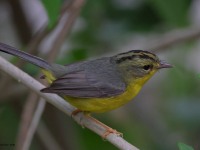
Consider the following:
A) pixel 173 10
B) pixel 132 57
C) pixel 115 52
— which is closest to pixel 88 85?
pixel 132 57

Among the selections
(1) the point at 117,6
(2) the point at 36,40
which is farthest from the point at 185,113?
(2) the point at 36,40

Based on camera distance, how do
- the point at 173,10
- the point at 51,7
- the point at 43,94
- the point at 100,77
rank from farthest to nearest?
the point at 173,10 < the point at 100,77 < the point at 43,94 < the point at 51,7

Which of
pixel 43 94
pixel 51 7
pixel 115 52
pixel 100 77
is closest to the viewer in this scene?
pixel 51 7

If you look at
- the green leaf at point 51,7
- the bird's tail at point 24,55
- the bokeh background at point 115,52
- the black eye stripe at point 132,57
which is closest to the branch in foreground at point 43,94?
the bird's tail at point 24,55

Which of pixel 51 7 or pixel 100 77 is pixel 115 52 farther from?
pixel 51 7

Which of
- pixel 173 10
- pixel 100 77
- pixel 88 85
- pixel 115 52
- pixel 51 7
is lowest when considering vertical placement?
pixel 88 85

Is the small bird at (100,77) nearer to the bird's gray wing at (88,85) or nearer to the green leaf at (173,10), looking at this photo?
the bird's gray wing at (88,85)
